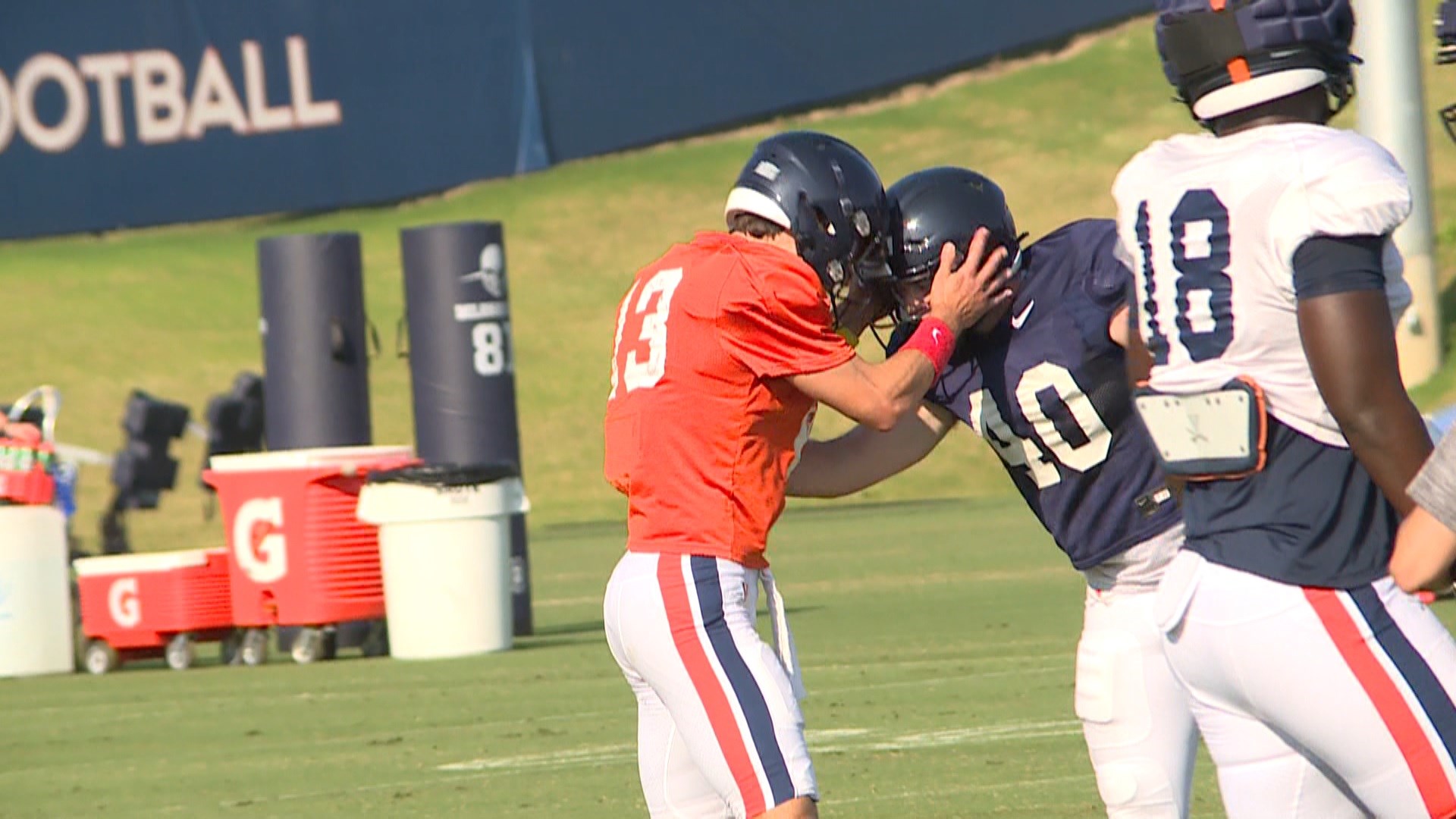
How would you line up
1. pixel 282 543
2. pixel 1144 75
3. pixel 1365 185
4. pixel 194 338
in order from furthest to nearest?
pixel 1144 75
pixel 194 338
pixel 282 543
pixel 1365 185

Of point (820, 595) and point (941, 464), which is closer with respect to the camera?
point (820, 595)

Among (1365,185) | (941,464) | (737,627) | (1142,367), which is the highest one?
(1365,185)

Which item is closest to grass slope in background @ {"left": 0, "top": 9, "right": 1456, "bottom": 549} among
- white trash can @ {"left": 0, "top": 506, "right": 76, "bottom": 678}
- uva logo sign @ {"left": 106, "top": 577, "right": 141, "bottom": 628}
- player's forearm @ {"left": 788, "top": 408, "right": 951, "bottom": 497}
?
white trash can @ {"left": 0, "top": 506, "right": 76, "bottom": 678}

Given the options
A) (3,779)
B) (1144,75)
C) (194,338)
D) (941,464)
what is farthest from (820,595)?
(1144,75)

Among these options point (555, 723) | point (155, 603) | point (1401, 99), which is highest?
point (1401, 99)

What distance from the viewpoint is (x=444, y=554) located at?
39.9 feet

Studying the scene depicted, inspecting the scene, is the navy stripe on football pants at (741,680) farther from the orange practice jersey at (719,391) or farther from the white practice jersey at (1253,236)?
the white practice jersey at (1253,236)

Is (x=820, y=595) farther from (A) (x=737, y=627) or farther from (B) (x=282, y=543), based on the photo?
(A) (x=737, y=627)

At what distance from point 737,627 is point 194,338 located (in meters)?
20.3

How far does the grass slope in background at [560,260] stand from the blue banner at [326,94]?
0.37m

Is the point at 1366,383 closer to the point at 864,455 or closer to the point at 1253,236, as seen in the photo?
the point at 1253,236

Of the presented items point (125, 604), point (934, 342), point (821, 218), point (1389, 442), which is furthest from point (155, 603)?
point (1389, 442)

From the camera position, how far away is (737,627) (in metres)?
4.75

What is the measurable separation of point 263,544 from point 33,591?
118 cm
